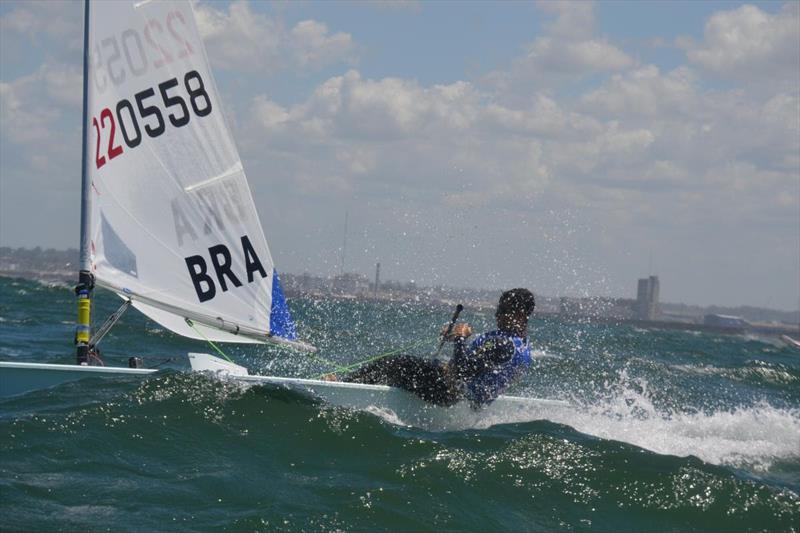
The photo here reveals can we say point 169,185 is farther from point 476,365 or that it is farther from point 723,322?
point 723,322

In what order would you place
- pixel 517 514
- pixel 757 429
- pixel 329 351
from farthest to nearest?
pixel 329 351 < pixel 757 429 < pixel 517 514

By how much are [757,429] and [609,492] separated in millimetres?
2734

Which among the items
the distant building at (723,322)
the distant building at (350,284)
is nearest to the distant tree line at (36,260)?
the distant building at (350,284)

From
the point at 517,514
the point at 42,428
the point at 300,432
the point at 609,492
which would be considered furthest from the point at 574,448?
the point at 42,428

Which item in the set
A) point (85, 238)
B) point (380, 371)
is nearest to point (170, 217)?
point (85, 238)

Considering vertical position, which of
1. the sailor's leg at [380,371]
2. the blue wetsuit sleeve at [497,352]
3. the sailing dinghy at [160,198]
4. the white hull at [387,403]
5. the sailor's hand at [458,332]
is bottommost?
the white hull at [387,403]

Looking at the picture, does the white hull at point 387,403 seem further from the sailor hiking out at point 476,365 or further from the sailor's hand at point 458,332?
the sailor's hand at point 458,332

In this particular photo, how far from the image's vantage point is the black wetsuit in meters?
6.02

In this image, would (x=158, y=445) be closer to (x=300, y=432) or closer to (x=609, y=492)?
(x=300, y=432)

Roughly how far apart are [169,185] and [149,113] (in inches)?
19.5

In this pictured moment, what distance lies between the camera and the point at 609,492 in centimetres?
471

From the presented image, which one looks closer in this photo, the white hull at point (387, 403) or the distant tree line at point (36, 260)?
the white hull at point (387, 403)

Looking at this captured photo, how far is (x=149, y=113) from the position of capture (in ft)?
21.0

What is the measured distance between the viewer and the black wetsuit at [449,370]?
6.02 m
